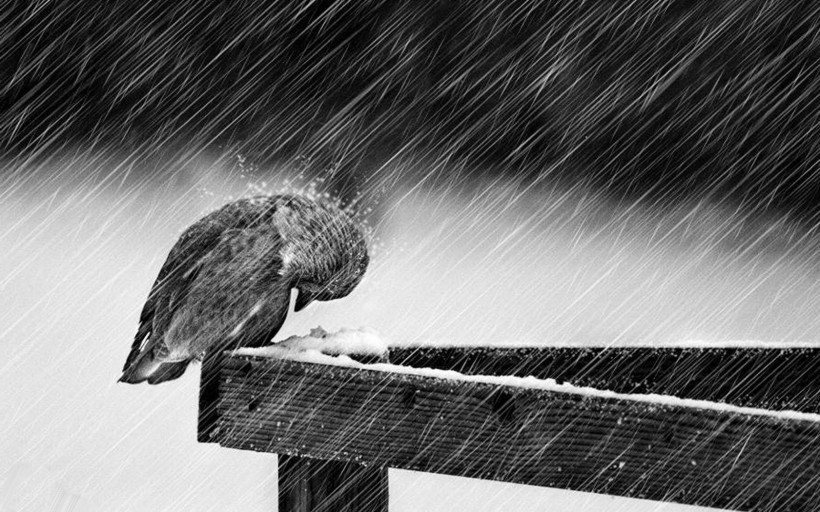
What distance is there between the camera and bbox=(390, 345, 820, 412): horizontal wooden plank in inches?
63.0

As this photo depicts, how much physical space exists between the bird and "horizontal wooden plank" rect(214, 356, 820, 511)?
0.85m

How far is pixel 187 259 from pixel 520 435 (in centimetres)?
153

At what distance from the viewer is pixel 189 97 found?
428 centimetres

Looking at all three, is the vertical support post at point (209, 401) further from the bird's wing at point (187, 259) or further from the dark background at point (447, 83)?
the dark background at point (447, 83)

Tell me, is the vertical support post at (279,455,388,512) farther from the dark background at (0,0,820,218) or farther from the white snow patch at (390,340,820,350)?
the dark background at (0,0,820,218)

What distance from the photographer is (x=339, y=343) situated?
1471 millimetres

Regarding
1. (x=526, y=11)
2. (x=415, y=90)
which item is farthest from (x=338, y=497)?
(x=526, y=11)

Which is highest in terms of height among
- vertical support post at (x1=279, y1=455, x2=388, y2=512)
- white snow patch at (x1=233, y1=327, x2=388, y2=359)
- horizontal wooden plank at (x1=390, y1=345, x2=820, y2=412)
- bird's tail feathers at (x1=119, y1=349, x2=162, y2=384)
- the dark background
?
the dark background

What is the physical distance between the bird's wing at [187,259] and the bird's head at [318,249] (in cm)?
8

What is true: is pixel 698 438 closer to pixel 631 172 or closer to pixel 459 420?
pixel 459 420

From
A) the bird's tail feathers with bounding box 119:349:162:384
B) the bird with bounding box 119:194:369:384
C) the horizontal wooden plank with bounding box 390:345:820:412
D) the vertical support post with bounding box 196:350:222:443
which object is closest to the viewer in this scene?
the vertical support post with bounding box 196:350:222:443

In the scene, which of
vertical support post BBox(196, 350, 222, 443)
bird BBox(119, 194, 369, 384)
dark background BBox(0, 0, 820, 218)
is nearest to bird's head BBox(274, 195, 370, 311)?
bird BBox(119, 194, 369, 384)

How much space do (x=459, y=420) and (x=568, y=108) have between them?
3.19m

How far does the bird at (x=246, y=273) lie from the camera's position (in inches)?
86.4
